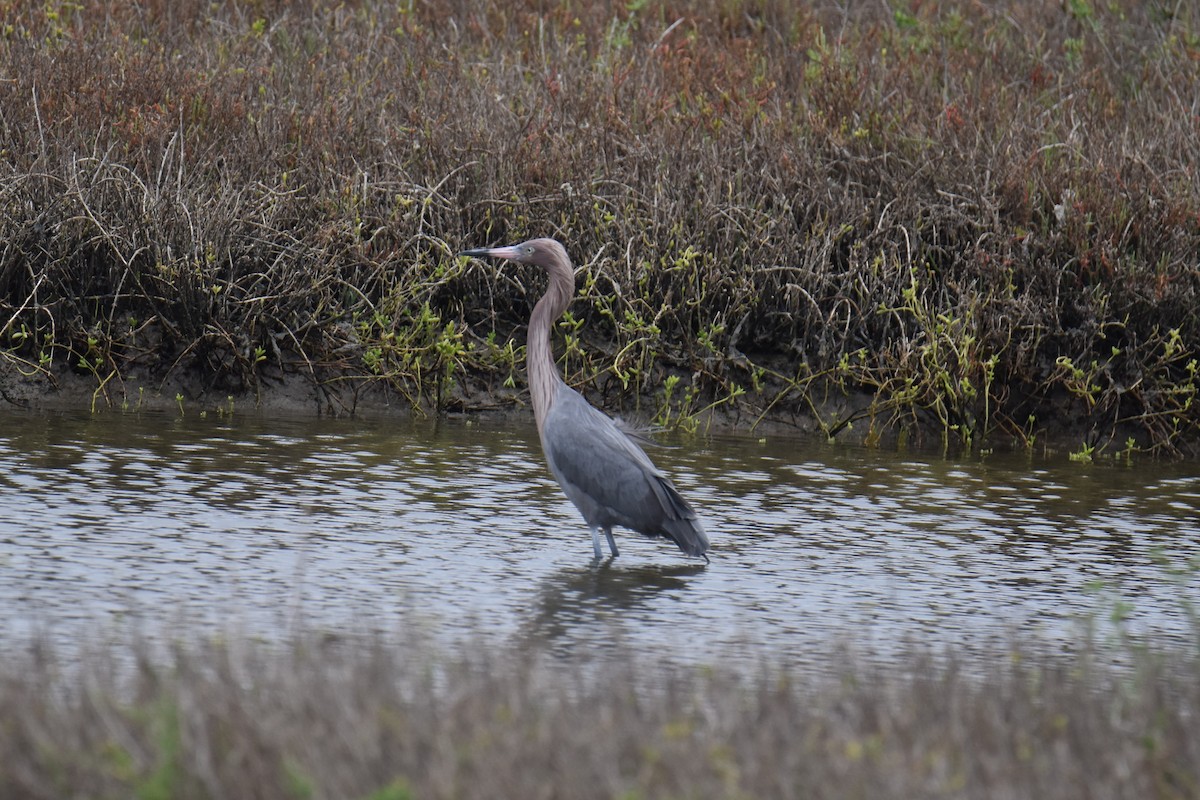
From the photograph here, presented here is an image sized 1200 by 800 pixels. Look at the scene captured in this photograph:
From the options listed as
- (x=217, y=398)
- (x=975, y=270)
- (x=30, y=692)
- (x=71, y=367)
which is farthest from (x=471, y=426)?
(x=30, y=692)

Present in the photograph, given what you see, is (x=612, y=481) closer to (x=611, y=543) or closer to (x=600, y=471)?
(x=600, y=471)

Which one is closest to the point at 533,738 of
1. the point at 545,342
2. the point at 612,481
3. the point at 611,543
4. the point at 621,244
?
the point at 612,481

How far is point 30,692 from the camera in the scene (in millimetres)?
3541

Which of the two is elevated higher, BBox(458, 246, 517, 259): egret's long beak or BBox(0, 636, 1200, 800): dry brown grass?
BBox(458, 246, 517, 259): egret's long beak

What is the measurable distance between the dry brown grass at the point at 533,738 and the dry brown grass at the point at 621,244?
16.7 ft

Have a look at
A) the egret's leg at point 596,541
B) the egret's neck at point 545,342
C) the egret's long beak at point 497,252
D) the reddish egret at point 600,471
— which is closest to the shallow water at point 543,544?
the egret's leg at point 596,541

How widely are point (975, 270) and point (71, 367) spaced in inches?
189

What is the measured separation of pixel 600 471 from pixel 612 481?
0.08 metres

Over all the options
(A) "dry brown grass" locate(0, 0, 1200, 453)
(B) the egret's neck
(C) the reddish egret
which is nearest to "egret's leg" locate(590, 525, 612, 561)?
(C) the reddish egret

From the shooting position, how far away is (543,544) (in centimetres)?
656

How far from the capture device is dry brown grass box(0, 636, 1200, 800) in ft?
10.5

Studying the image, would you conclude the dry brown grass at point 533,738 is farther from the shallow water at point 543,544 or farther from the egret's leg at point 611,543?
the egret's leg at point 611,543

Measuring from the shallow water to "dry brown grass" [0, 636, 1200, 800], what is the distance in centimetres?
54

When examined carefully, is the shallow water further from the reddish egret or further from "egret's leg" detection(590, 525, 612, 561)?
the reddish egret
